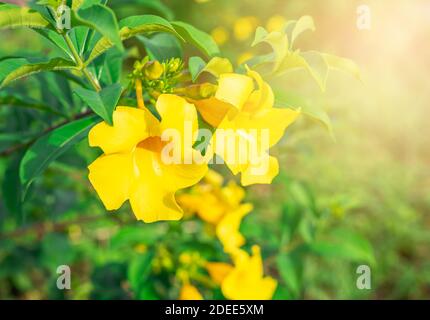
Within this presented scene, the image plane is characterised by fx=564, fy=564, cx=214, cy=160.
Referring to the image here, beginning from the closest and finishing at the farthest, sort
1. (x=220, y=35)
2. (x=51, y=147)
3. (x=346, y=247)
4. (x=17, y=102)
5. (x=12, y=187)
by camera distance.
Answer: (x=51, y=147) → (x=17, y=102) → (x=12, y=187) → (x=346, y=247) → (x=220, y=35)

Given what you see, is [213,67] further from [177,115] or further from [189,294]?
[189,294]

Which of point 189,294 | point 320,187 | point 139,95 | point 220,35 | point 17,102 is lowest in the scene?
point 189,294

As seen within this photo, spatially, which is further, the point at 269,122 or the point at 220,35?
the point at 220,35

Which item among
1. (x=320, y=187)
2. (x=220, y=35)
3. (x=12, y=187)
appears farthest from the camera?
(x=220, y=35)

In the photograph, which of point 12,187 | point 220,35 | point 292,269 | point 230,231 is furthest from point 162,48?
point 220,35

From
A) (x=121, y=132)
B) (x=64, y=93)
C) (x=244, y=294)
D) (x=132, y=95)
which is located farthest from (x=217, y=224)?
(x=121, y=132)

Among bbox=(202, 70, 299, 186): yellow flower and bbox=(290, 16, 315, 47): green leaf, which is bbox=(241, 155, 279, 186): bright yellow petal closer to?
bbox=(202, 70, 299, 186): yellow flower

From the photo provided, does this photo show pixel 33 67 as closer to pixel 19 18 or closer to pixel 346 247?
pixel 19 18

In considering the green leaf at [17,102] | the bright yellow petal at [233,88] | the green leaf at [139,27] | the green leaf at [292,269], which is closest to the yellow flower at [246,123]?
the bright yellow petal at [233,88]

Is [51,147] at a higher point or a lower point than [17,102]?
lower
